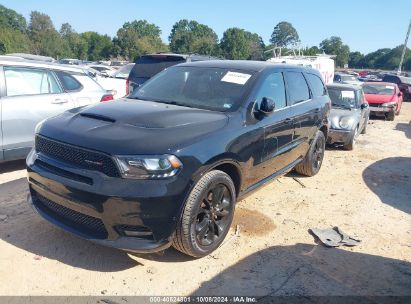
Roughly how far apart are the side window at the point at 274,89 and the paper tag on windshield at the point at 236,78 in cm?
20

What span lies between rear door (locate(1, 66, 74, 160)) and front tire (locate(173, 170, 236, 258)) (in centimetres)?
330

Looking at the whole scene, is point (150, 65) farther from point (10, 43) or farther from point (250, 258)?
point (10, 43)

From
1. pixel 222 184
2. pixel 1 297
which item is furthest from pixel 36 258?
pixel 222 184

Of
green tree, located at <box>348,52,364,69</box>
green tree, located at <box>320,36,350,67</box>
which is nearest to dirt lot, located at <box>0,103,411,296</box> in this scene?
green tree, located at <box>320,36,350,67</box>

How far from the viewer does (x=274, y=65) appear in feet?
15.8

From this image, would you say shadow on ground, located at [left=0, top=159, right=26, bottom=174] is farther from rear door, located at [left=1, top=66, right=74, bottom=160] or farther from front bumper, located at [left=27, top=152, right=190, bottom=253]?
front bumper, located at [left=27, top=152, right=190, bottom=253]

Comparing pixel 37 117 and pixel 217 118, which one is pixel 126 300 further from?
pixel 37 117

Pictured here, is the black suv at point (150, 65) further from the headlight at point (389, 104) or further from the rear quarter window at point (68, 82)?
the headlight at point (389, 104)

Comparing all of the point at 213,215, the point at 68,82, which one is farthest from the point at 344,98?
the point at 213,215

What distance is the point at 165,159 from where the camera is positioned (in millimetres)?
2998

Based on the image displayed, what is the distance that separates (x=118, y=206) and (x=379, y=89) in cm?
1433

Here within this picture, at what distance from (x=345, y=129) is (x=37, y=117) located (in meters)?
6.33

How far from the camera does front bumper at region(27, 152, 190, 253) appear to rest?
293 centimetres

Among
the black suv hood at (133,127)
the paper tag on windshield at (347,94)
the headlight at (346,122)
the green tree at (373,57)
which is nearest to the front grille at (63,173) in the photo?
the black suv hood at (133,127)
